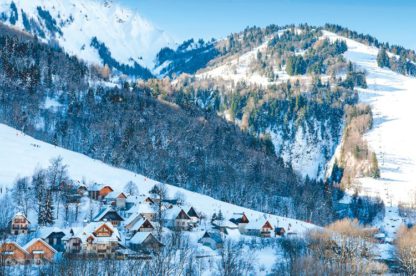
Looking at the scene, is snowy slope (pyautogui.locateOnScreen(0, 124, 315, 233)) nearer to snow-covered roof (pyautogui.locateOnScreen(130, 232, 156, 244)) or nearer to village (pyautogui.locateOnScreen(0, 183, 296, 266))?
village (pyautogui.locateOnScreen(0, 183, 296, 266))

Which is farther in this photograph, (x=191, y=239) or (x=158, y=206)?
(x=158, y=206)

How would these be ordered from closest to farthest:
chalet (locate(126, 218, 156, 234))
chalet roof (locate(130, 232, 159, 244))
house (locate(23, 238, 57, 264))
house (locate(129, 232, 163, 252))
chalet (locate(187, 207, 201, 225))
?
house (locate(23, 238, 57, 264)), house (locate(129, 232, 163, 252)), chalet roof (locate(130, 232, 159, 244)), chalet (locate(126, 218, 156, 234)), chalet (locate(187, 207, 201, 225))

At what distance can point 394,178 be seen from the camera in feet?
639

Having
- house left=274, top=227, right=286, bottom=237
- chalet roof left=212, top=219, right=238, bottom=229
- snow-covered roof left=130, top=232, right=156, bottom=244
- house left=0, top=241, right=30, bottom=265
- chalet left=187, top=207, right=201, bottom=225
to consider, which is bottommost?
house left=0, top=241, right=30, bottom=265

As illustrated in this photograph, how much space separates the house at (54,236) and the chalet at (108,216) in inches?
476

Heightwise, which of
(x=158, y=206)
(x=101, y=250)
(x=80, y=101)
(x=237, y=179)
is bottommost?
(x=101, y=250)

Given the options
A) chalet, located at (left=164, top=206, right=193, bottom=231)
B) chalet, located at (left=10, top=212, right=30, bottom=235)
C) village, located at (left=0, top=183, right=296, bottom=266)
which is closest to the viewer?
village, located at (left=0, top=183, right=296, bottom=266)

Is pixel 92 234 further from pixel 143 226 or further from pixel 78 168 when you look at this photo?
pixel 78 168

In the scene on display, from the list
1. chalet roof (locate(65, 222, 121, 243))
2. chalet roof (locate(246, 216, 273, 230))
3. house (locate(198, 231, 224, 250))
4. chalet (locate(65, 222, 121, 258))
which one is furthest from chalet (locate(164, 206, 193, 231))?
chalet (locate(65, 222, 121, 258))

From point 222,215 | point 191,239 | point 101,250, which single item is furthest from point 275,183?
point 101,250

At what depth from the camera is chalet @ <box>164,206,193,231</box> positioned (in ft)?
302

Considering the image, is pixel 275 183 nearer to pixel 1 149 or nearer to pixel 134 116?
pixel 134 116

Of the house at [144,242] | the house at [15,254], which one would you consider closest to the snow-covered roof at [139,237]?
the house at [144,242]

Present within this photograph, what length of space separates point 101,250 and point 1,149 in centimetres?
5219
